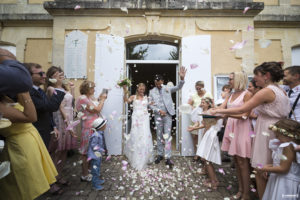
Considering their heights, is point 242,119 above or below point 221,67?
below

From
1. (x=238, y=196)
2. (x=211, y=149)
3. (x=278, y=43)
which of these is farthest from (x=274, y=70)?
(x=278, y=43)

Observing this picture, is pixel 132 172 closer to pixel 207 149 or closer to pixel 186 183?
pixel 186 183

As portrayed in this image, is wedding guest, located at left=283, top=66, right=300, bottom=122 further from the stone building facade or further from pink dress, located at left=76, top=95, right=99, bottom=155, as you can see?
pink dress, located at left=76, top=95, right=99, bottom=155

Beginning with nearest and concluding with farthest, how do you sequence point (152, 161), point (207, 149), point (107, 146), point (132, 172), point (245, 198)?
point (245, 198)
point (207, 149)
point (132, 172)
point (152, 161)
point (107, 146)

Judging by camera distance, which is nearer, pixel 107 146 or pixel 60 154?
pixel 60 154

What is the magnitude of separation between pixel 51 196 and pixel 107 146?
2.26m

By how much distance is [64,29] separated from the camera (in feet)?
17.6

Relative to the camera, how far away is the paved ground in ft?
9.57

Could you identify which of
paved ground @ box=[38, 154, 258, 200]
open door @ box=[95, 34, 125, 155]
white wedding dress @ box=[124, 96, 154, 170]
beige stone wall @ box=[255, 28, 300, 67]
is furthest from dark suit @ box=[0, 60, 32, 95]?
beige stone wall @ box=[255, 28, 300, 67]

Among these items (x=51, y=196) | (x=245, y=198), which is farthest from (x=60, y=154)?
(x=245, y=198)

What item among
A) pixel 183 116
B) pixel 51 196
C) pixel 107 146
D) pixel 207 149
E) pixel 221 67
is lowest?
pixel 51 196

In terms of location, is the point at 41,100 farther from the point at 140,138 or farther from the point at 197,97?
the point at 197,97

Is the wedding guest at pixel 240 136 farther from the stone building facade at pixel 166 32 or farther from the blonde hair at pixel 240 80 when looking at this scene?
the stone building facade at pixel 166 32

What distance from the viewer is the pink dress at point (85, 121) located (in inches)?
136
